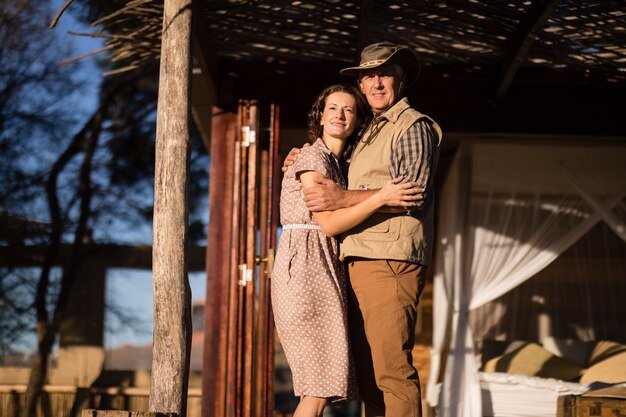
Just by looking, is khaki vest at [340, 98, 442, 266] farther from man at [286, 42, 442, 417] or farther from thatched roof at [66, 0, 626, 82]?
thatched roof at [66, 0, 626, 82]

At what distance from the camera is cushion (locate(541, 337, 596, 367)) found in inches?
289

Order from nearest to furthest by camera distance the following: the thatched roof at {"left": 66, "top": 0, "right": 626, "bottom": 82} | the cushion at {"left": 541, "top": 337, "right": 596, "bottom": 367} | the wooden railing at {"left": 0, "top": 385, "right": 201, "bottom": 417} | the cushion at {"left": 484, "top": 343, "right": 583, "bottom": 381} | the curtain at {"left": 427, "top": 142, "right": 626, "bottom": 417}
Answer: the thatched roof at {"left": 66, "top": 0, "right": 626, "bottom": 82}
the curtain at {"left": 427, "top": 142, "right": 626, "bottom": 417}
the cushion at {"left": 484, "top": 343, "right": 583, "bottom": 381}
the cushion at {"left": 541, "top": 337, "right": 596, "bottom": 367}
the wooden railing at {"left": 0, "top": 385, "right": 201, "bottom": 417}

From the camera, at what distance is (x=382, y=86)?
12.8 ft

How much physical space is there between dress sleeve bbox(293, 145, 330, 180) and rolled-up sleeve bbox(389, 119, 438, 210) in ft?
0.88

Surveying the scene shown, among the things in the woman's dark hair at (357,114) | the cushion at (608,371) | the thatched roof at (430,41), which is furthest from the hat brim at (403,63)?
the cushion at (608,371)

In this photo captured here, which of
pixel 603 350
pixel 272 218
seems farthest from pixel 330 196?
pixel 603 350

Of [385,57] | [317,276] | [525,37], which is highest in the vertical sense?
[525,37]

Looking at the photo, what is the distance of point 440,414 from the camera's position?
251 inches

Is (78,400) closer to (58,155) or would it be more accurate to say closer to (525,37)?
(58,155)

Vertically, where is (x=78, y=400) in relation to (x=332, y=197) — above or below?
below

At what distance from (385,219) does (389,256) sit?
150 mm

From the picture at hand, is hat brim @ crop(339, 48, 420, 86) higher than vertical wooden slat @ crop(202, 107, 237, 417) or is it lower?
higher

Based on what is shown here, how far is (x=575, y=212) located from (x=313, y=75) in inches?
86.8

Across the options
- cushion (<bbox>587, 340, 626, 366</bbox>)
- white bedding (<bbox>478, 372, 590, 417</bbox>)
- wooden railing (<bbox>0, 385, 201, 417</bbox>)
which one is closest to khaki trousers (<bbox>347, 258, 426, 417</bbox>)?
white bedding (<bbox>478, 372, 590, 417</bbox>)
